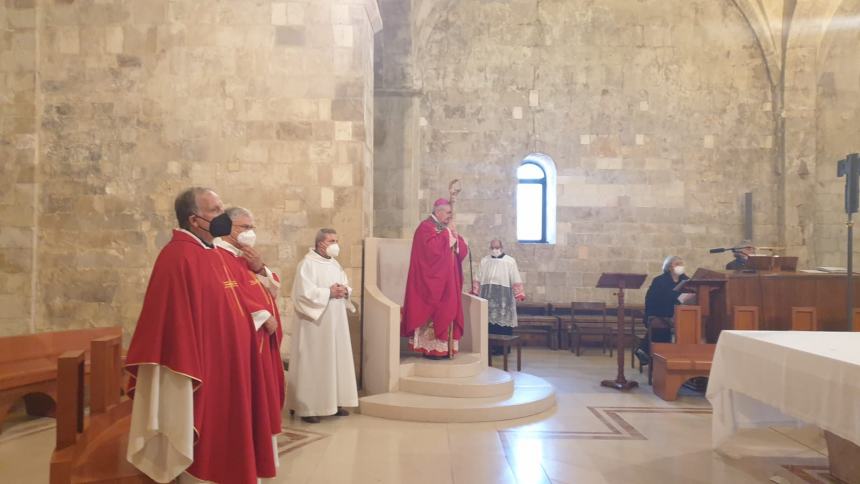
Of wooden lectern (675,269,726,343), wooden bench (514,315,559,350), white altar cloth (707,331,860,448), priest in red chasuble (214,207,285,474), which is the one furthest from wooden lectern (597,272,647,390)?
priest in red chasuble (214,207,285,474)

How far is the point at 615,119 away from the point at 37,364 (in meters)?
10.3

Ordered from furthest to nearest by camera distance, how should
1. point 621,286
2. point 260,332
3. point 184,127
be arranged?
point 621,286, point 184,127, point 260,332

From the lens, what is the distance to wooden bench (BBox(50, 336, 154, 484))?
3.05m

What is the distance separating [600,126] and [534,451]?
8.66m

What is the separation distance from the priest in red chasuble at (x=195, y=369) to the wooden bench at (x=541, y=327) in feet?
28.0

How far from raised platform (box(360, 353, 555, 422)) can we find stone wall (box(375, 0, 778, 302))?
18.9 feet

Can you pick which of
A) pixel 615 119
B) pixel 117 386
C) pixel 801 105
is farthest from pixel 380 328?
pixel 801 105

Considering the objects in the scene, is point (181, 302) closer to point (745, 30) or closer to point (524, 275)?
point (524, 275)

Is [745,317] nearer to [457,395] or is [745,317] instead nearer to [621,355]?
[621,355]

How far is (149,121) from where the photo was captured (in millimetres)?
7316

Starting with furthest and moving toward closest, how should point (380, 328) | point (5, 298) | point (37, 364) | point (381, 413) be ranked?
point (5, 298) < point (380, 328) < point (381, 413) < point (37, 364)

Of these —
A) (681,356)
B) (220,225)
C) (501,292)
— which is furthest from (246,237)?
(501,292)

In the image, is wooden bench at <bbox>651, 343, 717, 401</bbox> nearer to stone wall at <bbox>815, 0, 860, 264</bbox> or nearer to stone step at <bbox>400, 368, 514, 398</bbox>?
stone step at <bbox>400, 368, 514, 398</bbox>

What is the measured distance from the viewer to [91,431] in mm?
3441
